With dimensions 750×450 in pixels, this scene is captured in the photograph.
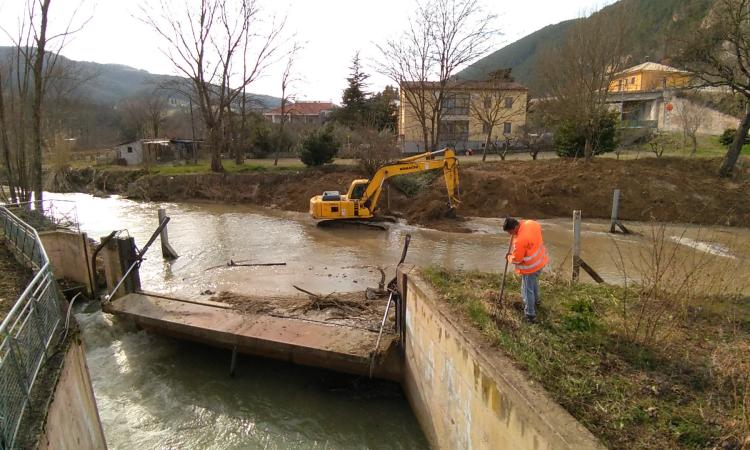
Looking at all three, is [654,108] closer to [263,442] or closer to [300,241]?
[300,241]

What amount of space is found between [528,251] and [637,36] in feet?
167

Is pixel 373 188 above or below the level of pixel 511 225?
below

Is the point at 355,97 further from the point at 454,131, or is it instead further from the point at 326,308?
the point at 326,308

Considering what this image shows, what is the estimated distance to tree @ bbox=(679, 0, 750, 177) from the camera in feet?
59.5

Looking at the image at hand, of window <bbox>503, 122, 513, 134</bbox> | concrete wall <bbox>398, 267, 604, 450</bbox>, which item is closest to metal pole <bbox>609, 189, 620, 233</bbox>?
concrete wall <bbox>398, 267, 604, 450</bbox>

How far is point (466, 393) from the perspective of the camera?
543 centimetres

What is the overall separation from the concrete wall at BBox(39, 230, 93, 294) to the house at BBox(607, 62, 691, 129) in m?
41.0

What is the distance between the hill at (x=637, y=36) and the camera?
23.2 m

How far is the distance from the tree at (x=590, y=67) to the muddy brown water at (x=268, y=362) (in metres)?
7.19

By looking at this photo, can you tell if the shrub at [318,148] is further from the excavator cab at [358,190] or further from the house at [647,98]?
the house at [647,98]

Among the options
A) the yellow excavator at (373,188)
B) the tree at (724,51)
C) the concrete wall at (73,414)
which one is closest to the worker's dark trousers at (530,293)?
the concrete wall at (73,414)

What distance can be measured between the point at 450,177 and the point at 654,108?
1600 inches

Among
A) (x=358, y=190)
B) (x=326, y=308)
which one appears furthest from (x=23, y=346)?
(x=358, y=190)

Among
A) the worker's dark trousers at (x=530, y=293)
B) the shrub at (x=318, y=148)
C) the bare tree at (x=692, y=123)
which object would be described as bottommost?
the worker's dark trousers at (x=530, y=293)
